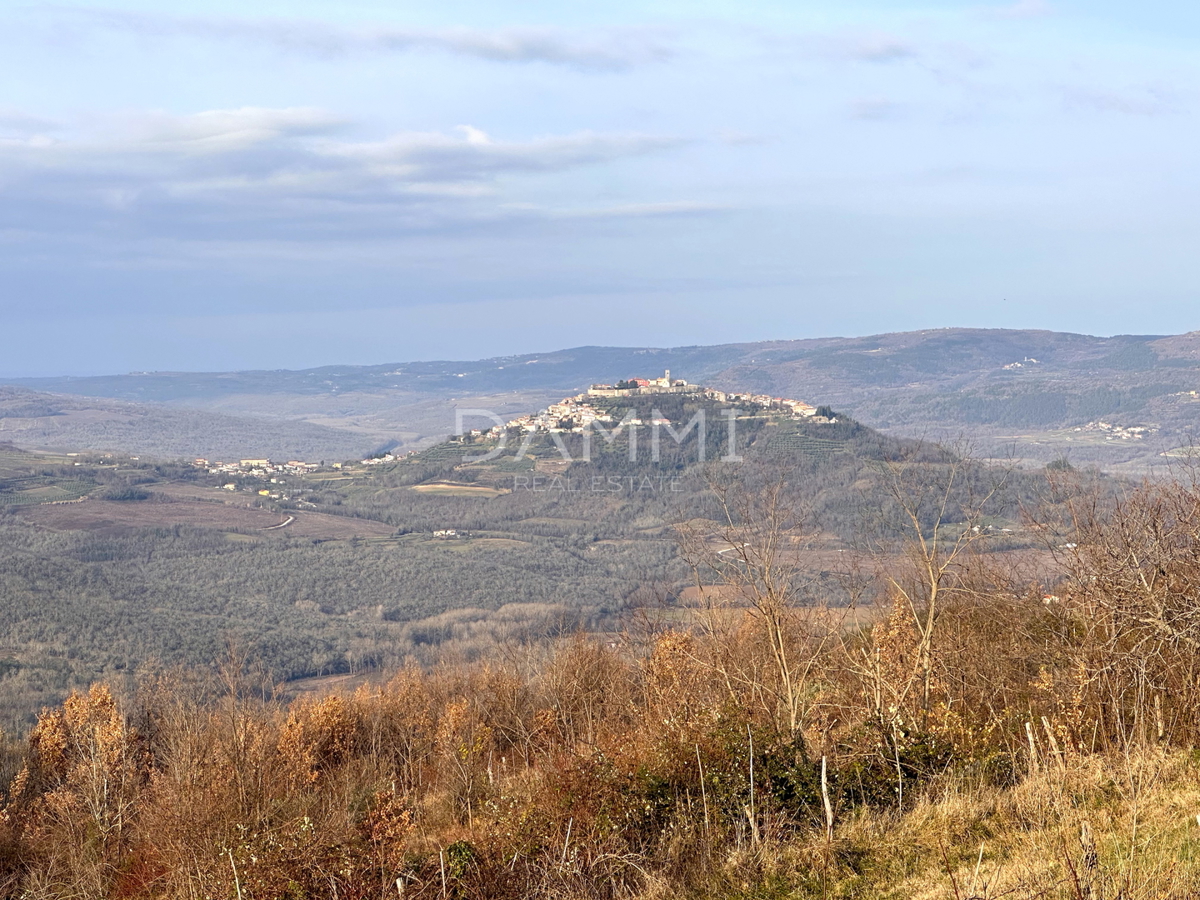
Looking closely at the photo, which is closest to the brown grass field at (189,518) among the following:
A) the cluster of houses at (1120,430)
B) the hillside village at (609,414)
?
the hillside village at (609,414)

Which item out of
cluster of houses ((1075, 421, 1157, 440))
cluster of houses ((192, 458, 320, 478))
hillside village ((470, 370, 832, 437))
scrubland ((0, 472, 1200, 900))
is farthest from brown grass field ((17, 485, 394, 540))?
cluster of houses ((1075, 421, 1157, 440))

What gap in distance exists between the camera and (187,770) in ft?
→ 47.6

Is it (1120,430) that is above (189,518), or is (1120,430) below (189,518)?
above

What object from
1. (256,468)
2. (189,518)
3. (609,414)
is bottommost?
(189,518)

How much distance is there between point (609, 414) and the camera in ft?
484

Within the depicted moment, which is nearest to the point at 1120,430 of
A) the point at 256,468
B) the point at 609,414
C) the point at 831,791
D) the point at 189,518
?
the point at 609,414

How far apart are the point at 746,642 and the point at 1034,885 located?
14.4m

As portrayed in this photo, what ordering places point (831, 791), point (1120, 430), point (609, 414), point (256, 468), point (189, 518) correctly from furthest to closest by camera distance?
point (1120, 430) → point (256, 468) → point (609, 414) → point (189, 518) → point (831, 791)

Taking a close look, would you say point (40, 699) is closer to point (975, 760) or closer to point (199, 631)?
point (199, 631)

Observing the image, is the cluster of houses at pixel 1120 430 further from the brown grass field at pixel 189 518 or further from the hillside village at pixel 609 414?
the brown grass field at pixel 189 518

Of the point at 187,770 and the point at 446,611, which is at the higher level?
the point at 187,770

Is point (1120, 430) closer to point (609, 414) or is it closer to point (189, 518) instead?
point (609, 414)

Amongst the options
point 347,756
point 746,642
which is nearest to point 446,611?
point 347,756

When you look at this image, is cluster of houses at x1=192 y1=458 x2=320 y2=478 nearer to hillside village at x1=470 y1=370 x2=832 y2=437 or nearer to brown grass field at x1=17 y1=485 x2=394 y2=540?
brown grass field at x1=17 y1=485 x2=394 y2=540
